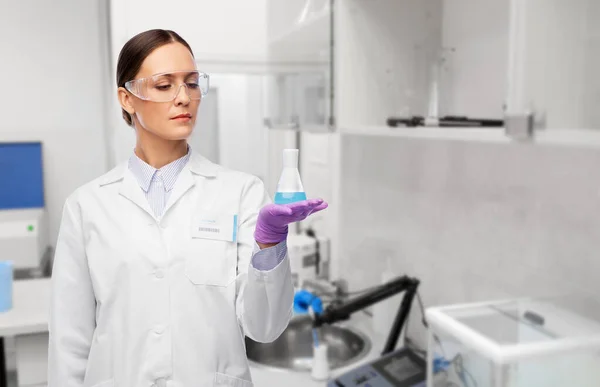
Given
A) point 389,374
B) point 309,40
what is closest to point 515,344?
point 389,374

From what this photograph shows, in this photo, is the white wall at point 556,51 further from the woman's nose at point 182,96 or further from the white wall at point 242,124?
the white wall at point 242,124

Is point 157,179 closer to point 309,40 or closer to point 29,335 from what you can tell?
point 309,40

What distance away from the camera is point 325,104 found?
1697 mm

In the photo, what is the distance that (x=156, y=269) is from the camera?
3.82 ft

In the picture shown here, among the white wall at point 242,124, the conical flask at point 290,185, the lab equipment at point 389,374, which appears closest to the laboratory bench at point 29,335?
the lab equipment at point 389,374

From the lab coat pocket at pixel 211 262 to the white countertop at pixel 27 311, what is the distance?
976 mm

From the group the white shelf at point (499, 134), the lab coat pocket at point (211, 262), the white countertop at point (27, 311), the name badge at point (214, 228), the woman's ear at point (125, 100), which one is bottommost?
the white countertop at point (27, 311)

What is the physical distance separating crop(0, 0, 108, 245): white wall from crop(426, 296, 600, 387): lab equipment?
9.03 feet

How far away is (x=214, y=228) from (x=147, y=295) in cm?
20

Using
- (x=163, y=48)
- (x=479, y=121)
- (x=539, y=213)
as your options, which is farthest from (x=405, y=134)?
(x=163, y=48)

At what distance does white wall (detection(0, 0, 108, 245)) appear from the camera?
3.12 m

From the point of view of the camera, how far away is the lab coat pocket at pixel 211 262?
3.82 ft

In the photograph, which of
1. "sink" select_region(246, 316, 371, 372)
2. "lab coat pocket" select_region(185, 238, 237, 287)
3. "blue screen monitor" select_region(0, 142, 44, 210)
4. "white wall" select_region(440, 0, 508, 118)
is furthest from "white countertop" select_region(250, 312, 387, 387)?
"blue screen monitor" select_region(0, 142, 44, 210)

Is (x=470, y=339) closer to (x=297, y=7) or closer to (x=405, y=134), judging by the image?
(x=405, y=134)
